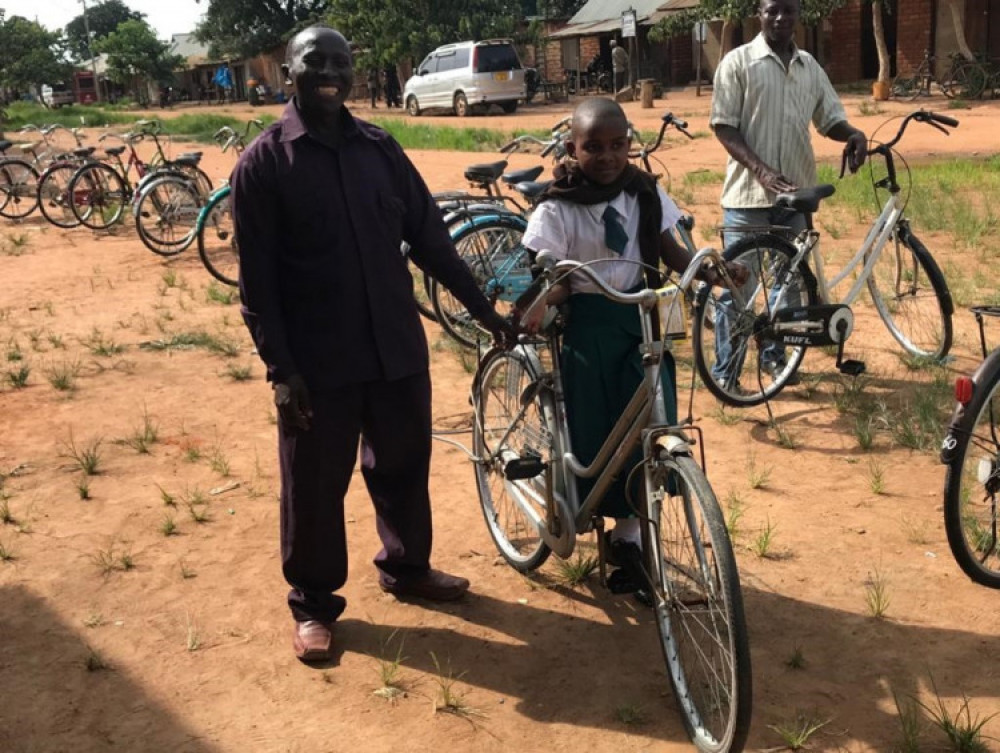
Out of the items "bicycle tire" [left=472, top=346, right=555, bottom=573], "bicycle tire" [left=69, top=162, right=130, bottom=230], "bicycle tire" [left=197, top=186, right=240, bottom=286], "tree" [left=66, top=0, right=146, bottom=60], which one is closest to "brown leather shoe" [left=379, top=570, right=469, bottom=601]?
"bicycle tire" [left=472, top=346, right=555, bottom=573]

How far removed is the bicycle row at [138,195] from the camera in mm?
9289

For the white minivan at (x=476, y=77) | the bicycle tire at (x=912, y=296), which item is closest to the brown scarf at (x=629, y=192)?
the bicycle tire at (x=912, y=296)

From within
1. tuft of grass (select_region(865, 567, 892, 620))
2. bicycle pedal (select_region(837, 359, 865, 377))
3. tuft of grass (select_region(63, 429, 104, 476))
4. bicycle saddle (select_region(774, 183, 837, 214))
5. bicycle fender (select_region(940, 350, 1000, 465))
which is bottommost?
tuft of grass (select_region(865, 567, 892, 620))

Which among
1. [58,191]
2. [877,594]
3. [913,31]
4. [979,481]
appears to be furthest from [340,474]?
[913,31]

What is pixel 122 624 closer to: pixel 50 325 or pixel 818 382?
pixel 818 382

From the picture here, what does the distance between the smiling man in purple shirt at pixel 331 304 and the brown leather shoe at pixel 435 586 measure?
0.25m

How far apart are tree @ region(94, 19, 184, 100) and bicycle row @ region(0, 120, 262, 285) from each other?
39.8 metres

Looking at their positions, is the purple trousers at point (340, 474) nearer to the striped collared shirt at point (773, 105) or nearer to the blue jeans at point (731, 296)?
the blue jeans at point (731, 296)

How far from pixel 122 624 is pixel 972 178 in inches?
401

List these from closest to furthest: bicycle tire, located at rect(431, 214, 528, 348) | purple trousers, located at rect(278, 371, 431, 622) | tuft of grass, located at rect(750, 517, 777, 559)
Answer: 1. purple trousers, located at rect(278, 371, 431, 622)
2. tuft of grass, located at rect(750, 517, 777, 559)
3. bicycle tire, located at rect(431, 214, 528, 348)

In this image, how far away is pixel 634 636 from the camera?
3303mm

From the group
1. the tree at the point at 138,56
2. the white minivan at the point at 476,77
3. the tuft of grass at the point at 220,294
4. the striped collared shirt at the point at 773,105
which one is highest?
the tree at the point at 138,56

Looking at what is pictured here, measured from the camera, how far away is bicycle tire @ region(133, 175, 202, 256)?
10289 mm

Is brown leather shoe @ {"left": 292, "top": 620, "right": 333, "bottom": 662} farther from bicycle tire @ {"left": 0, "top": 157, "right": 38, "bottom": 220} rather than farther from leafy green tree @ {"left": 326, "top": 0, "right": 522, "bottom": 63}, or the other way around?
leafy green tree @ {"left": 326, "top": 0, "right": 522, "bottom": 63}
